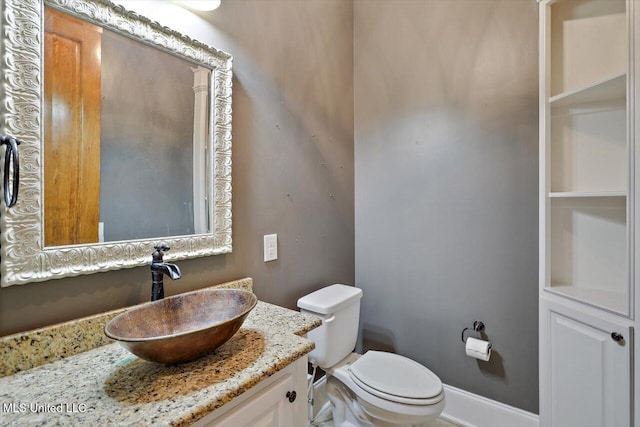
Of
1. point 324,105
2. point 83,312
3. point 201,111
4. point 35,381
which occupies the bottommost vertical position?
point 35,381

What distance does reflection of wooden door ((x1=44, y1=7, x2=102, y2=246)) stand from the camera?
84 cm

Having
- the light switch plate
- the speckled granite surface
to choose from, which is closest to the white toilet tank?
the light switch plate

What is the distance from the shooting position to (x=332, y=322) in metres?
1.54

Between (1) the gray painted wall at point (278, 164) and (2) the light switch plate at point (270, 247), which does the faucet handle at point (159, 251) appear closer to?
(1) the gray painted wall at point (278, 164)

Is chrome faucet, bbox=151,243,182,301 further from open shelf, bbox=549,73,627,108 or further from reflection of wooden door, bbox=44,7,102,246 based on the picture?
open shelf, bbox=549,73,627,108

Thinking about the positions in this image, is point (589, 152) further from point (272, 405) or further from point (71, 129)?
point (71, 129)

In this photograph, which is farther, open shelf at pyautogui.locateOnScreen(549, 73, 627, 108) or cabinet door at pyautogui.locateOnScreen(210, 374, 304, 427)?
open shelf at pyautogui.locateOnScreen(549, 73, 627, 108)

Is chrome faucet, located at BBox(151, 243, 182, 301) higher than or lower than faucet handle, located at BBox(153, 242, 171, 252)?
lower

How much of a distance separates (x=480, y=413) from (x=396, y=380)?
0.73 metres

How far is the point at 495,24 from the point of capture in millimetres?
1641

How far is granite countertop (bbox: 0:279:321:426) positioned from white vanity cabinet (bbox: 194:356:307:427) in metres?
0.06

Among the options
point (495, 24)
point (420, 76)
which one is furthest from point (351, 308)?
point (495, 24)

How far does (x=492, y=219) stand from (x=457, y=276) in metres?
0.40

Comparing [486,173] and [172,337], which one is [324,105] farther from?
[172,337]
